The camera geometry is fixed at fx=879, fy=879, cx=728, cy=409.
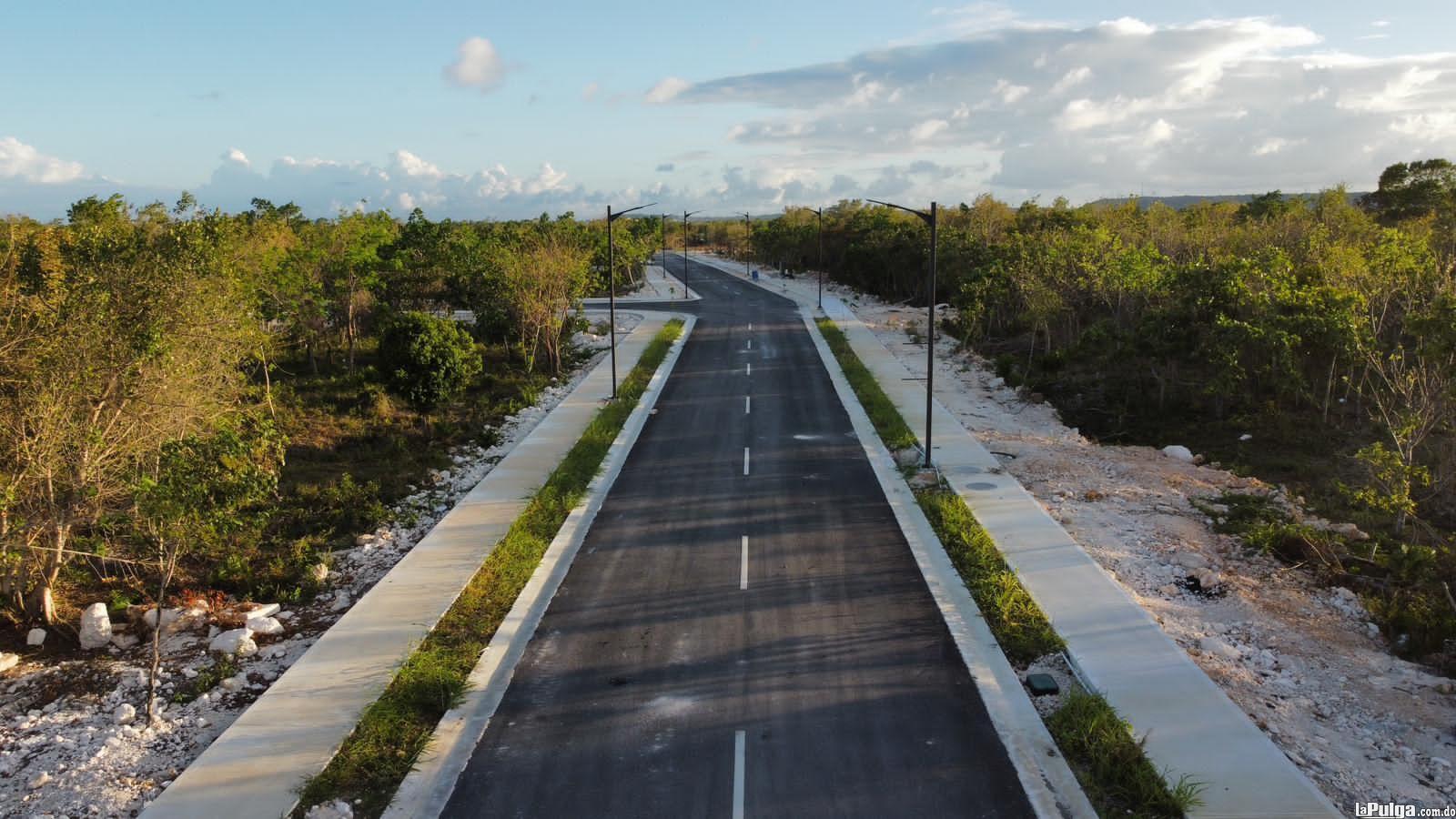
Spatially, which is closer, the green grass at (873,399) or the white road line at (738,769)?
the white road line at (738,769)

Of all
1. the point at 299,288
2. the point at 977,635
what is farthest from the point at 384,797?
the point at 299,288

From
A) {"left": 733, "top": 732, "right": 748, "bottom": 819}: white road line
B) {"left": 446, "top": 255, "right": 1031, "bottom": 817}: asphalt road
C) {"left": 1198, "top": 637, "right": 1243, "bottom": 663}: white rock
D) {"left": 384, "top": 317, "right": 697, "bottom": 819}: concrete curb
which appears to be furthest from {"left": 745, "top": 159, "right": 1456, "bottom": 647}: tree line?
{"left": 384, "top": 317, "right": 697, "bottom": 819}: concrete curb

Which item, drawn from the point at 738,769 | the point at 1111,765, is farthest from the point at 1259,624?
the point at 738,769

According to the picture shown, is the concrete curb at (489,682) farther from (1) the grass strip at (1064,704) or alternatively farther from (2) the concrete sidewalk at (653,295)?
(2) the concrete sidewalk at (653,295)

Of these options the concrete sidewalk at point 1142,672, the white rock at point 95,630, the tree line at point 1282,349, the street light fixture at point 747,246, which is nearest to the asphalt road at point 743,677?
the concrete sidewalk at point 1142,672

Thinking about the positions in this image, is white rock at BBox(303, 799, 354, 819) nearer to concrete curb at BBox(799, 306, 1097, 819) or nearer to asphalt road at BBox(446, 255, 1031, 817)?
asphalt road at BBox(446, 255, 1031, 817)

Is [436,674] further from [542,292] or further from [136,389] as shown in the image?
[542,292]
